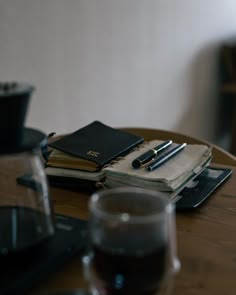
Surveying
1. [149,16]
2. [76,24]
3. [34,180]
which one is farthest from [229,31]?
[34,180]

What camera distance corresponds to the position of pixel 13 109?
0.70 meters

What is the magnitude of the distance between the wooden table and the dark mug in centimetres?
21

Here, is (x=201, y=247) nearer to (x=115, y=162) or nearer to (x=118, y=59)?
(x=115, y=162)

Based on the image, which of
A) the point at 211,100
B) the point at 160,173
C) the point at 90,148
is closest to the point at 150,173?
the point at 160,173

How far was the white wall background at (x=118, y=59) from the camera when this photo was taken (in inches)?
75.6

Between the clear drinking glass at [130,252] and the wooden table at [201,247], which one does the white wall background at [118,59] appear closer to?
the wooden table at [201,247]

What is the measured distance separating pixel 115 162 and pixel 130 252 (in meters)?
0.49

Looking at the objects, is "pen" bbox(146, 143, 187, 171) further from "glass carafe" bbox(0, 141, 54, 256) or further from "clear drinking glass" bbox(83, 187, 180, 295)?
"clear drinking glass" bbox(83, 187, 180, 295)

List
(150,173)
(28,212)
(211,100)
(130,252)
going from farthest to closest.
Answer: (211,100)
(150,173)
(28,212)
(130,252)

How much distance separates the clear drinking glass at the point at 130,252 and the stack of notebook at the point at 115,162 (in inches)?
14.9

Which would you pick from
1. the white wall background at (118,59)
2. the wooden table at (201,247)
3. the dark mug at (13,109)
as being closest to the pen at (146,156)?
the wooden table at (201,247)

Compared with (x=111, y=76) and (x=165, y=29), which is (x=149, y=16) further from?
(x=111, y=76)

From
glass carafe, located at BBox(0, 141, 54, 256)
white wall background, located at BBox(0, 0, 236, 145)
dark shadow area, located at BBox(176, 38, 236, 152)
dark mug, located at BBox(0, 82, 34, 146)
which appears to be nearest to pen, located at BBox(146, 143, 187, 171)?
glass carafe, located at BBox(0, 141, 54, 256)

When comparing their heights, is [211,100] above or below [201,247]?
below
